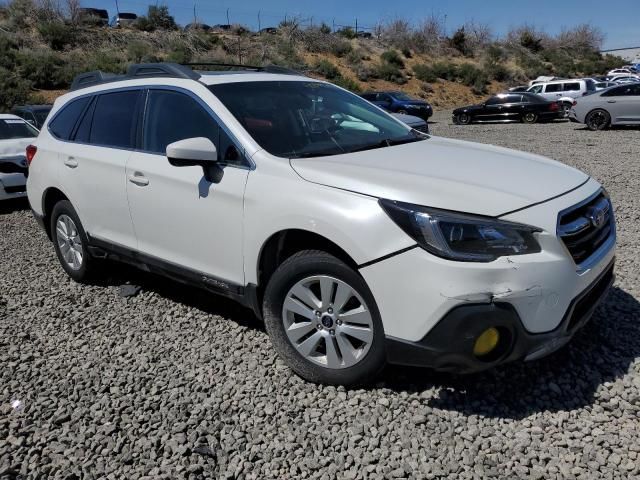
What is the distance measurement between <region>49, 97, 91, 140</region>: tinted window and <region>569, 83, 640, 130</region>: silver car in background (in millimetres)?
16805

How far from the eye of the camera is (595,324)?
3598mm

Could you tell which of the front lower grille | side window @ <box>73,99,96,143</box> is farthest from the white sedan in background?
the front lower grille

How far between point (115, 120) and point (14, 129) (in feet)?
20.6

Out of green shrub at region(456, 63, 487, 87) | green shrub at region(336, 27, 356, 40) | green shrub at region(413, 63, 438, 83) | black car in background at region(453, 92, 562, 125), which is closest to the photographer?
black car in background at region(453, 92, 562, 125)

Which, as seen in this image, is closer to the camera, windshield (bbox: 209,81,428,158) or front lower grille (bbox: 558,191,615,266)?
front lower grille (bbox: 558,191,615,266)

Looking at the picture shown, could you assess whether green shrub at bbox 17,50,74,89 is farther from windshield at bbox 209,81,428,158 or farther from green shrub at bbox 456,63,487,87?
green shrub at bbox 456,63,487,87

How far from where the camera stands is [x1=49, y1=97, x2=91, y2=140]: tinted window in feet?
15.4

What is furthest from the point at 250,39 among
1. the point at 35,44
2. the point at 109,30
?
the point at 35,44

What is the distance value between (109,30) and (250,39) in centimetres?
1011

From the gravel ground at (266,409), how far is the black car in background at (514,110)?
1979cm

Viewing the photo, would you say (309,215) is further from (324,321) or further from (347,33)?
(347,33)

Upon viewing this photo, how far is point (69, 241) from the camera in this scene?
16.1ft

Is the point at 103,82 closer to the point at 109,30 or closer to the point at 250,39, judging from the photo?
the point at 109,30

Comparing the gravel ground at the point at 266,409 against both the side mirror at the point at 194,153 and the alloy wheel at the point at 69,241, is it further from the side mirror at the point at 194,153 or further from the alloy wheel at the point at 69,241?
the side mirror at the point at 194,153
